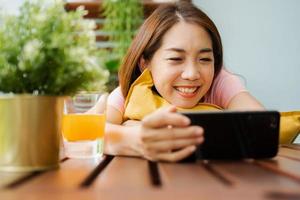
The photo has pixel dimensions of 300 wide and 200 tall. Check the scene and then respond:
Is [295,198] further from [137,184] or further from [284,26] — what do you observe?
[284,26]

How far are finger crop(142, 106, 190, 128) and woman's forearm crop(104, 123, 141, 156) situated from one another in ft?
0.38

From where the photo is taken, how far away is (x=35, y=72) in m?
0.85

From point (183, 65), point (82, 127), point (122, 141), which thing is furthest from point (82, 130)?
point (183, 65)

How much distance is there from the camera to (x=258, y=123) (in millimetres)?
1007

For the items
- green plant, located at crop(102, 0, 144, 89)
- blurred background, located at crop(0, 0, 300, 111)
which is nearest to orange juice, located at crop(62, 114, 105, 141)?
green plant, located at crop(102, 0, 144, 89)

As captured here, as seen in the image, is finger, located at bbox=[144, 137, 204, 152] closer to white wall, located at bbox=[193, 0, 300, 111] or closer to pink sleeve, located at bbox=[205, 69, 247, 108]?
pink sleeve, located at bbox=[205, 69, 247, 108]

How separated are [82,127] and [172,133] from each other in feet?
0.84

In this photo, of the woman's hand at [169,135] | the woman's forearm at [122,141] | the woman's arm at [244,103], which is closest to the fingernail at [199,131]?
the woman's hand at [169,135]

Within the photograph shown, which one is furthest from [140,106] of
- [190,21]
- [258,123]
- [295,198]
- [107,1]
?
[107,1]

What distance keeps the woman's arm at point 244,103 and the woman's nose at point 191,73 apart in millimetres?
256

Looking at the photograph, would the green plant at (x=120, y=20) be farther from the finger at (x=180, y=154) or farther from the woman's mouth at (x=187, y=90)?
the finger at (x=180, y=154)

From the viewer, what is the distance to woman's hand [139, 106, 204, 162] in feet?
3.10

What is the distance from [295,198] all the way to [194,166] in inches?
13.0

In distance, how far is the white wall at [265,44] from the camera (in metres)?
2.95
